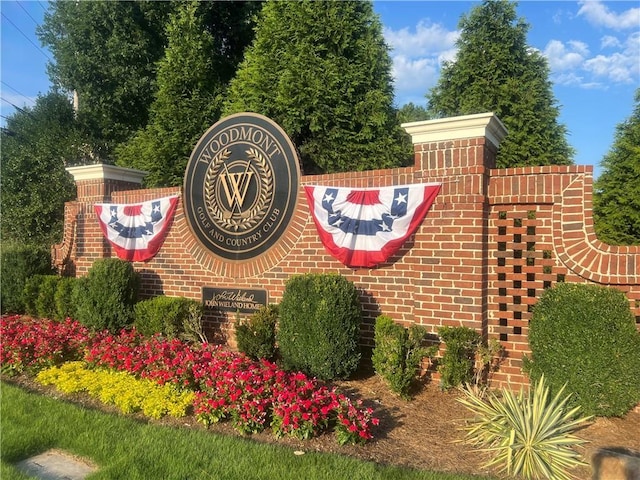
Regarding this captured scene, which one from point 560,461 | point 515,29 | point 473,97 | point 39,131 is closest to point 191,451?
point 560,461

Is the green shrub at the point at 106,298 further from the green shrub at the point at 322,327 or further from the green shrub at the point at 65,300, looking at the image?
the green shrub at the point at 322,327

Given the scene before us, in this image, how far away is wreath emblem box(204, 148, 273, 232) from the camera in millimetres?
6285

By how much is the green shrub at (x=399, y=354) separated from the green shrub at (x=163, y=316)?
2910 millimetres

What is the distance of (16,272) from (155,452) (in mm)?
6795

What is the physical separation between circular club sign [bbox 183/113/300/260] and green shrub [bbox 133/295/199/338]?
89 centimetres

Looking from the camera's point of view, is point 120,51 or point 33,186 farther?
point 120,51

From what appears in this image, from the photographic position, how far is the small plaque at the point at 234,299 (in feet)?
20.7

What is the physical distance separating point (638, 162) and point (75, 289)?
9.29 metres

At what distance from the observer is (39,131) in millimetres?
13727

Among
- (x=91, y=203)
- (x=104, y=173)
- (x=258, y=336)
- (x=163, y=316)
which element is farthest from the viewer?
(x=91, y=203)

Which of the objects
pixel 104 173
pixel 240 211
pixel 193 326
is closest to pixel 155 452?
pixel 193 326

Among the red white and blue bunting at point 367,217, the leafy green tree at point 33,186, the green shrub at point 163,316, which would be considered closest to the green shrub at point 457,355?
the red white and blue bunting at point 367,217

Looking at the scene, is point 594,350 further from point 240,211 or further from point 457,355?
point 240,211

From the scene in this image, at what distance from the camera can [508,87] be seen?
979cm
